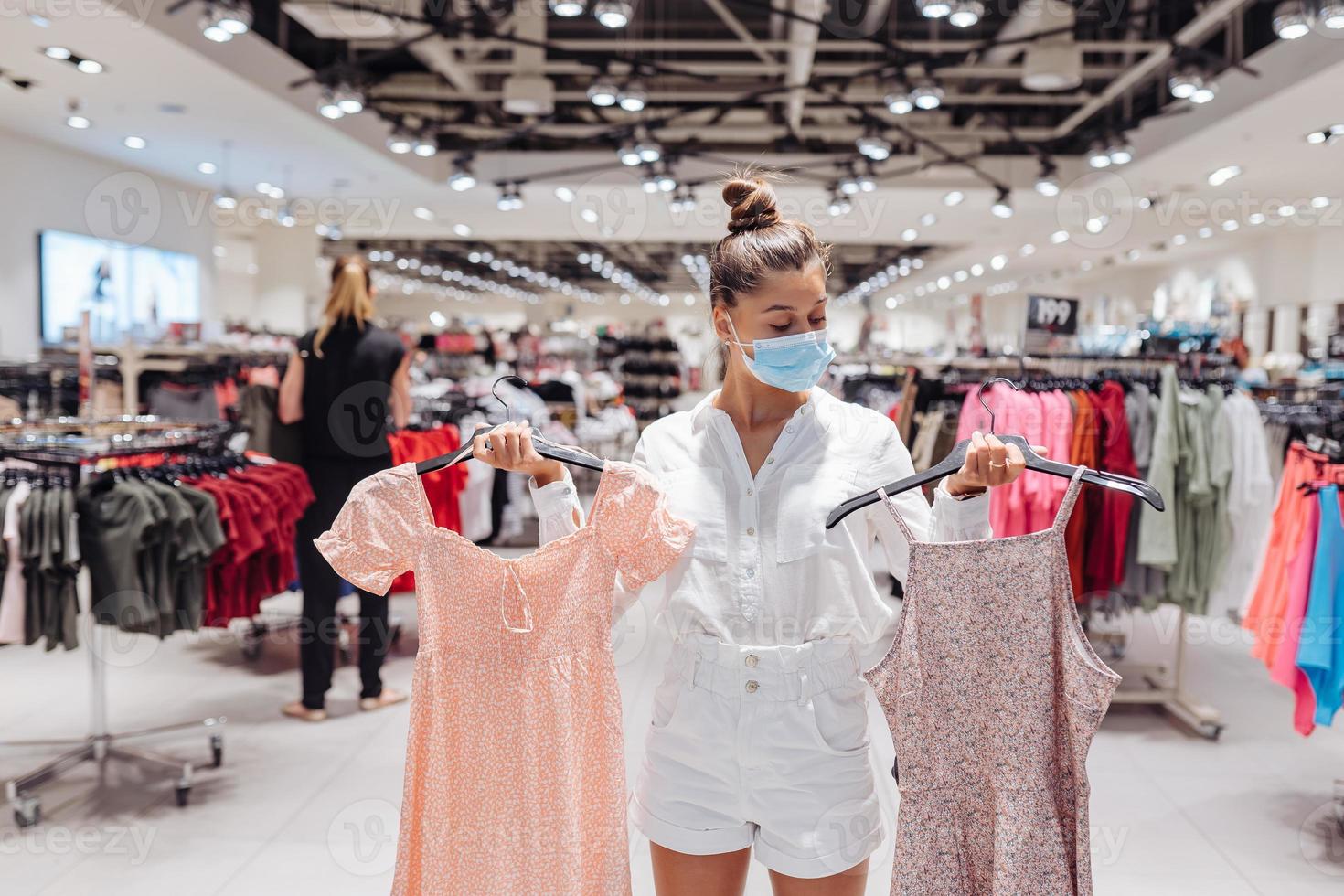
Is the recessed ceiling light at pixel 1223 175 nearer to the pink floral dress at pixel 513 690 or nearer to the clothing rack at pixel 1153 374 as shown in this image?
the clothing rack at pixel 1153 374

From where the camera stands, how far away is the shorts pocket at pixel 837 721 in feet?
5.15

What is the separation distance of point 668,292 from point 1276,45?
92.3ft

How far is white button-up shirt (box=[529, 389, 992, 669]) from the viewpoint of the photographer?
5.27 feet

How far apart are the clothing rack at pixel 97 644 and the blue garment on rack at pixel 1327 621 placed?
379 cm

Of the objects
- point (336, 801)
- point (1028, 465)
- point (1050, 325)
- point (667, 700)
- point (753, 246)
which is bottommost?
point (336, 801)

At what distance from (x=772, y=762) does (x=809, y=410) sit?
1.95 feet

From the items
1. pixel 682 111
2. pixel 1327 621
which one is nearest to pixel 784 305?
pixel 1327 621

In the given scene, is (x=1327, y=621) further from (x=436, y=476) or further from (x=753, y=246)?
(x=436, y=476)

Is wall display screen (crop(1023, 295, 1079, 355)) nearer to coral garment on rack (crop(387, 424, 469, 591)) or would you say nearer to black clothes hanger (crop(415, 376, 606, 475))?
coral garment on rack (crop(387, 424, 469, 591))

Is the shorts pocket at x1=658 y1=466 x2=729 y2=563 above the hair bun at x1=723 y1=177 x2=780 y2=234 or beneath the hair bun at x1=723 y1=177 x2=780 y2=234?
beneath

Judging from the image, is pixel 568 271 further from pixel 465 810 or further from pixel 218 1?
pixel 465 810

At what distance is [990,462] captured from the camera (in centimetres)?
152

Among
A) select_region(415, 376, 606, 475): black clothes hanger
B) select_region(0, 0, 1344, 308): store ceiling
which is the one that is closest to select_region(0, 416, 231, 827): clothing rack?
select_region(415, 376, 606, 475): black clothes hanger

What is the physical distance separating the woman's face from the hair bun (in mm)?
117
